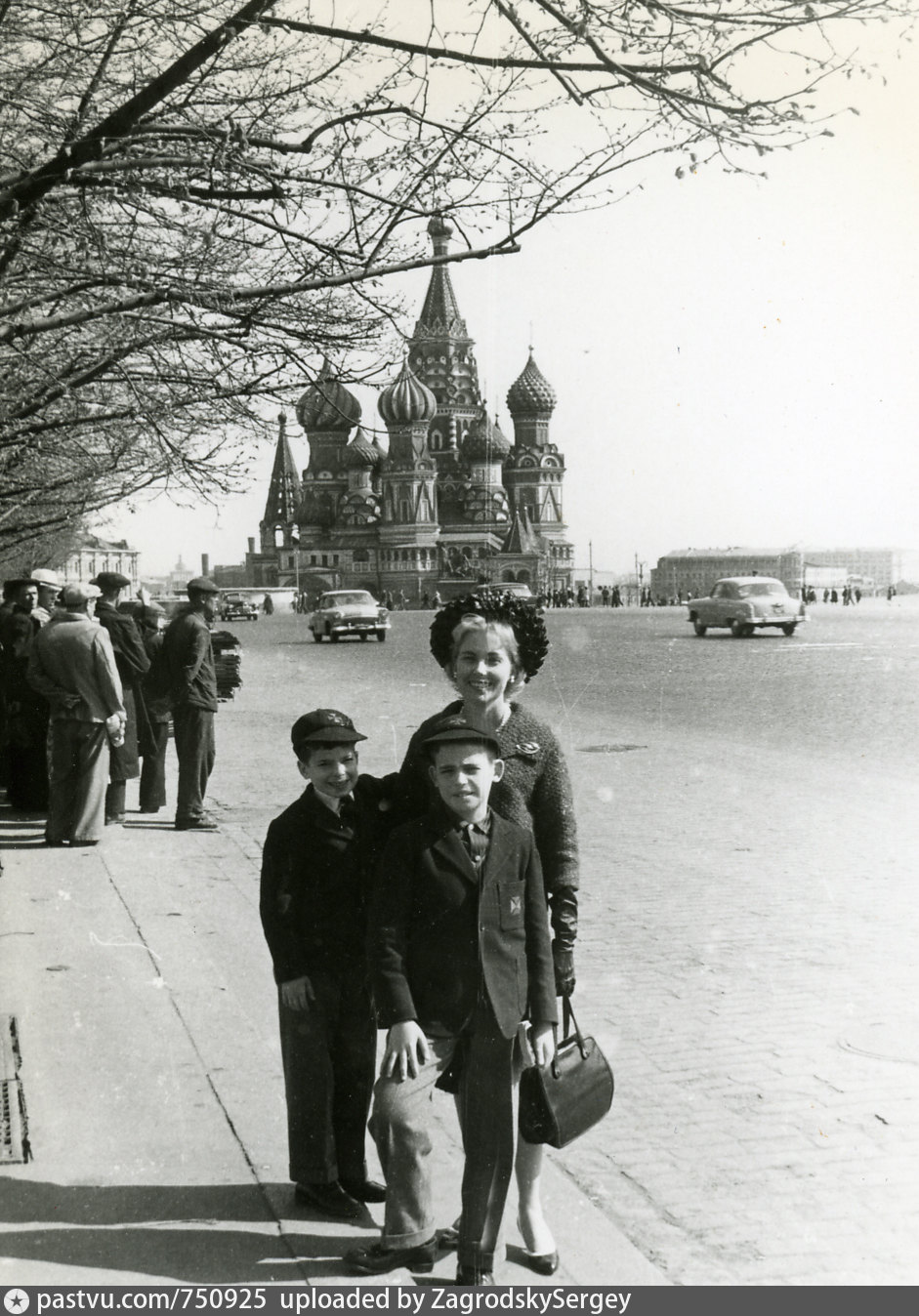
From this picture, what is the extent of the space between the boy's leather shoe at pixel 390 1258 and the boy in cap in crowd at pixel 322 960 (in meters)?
0.39

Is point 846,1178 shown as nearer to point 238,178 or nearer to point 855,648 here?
point 238,178

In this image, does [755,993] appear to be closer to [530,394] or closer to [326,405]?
[326,405]

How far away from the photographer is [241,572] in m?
149

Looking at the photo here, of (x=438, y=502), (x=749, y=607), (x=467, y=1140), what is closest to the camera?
(x=467, y=1140)

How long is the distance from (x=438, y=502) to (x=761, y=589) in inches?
3671

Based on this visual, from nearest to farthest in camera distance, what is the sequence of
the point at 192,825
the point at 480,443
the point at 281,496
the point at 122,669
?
the point at 192,825 → the point at 122,669 → the point at 480,443 → the point at 281,496

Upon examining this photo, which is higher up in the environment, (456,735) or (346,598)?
(346,598)

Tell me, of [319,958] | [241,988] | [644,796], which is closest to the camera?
[319,958]

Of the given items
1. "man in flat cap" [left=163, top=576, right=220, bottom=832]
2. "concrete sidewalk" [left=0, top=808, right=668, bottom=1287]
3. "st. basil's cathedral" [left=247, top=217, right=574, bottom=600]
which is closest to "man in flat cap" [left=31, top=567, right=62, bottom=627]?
"man in flat cap" [left=163, top=576, right=220, bottom=832]

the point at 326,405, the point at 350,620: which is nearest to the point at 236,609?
the point at 350,620

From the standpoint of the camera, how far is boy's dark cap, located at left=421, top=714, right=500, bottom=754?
347cm

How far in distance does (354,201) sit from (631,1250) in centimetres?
483

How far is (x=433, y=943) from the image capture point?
351cm
